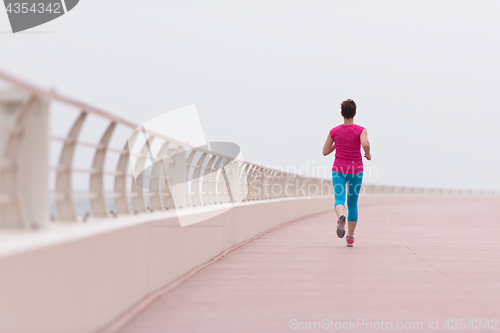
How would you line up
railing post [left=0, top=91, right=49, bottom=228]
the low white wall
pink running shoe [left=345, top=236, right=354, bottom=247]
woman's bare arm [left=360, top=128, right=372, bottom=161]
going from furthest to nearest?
1. pink running shoe [left=345, top=236, right=354, bottom=247]
2. woman's bare arm [left=360, top=128, right=372, bottom=161]
3. railing post [left=0, top=91, right=49, bottom=228]
4. the low white wall

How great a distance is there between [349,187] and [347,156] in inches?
18.8

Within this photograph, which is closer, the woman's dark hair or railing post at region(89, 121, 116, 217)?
railing post at region(89, 121, 116, 217)

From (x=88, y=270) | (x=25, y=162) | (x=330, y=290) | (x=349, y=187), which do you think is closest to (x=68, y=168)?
(x=25, y=162)

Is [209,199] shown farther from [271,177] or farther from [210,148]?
[271,177]

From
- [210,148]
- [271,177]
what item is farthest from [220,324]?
[271,177]

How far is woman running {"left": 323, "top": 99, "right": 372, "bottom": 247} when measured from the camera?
9.48 m

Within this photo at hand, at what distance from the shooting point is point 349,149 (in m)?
9.51

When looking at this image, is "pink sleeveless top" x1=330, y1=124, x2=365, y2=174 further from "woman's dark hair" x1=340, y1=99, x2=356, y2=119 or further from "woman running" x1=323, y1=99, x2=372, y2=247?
"woman's dark hair" x1=340, y1=99, x2=356, y2=119

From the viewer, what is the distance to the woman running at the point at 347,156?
948cm

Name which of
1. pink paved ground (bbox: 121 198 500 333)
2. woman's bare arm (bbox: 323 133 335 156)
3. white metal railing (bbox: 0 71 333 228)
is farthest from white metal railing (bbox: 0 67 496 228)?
woman's bare arm (bbox: 323 133 335 156)

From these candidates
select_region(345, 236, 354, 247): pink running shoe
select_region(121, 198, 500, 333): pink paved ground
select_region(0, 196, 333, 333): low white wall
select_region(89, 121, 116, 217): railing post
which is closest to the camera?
select_region(0, 196, 333, 333): low white wall

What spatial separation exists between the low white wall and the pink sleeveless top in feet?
10.1

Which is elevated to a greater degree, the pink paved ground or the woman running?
the woman running

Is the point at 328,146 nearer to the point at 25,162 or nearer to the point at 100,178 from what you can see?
the point at 100,178
